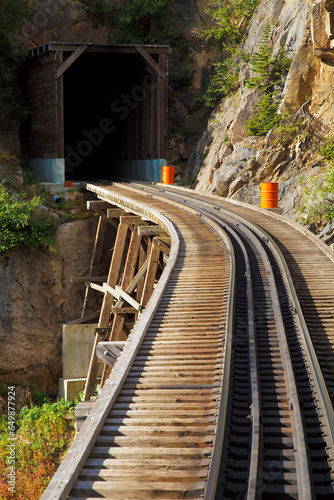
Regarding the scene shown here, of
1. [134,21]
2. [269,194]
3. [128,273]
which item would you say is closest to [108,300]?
[128,273]

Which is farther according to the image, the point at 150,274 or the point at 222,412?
the point at 150,274

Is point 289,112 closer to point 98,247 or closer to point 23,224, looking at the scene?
point 98,247

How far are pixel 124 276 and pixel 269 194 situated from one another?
4181mm

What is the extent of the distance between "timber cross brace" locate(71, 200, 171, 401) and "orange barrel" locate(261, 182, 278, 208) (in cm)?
294

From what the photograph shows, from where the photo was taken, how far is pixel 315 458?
419 centimetres

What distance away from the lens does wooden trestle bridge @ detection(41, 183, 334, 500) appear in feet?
13.0

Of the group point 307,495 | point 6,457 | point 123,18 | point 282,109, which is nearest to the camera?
point 307,495

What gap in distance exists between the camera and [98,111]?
2700cm

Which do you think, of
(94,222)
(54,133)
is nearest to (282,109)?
(94,222)

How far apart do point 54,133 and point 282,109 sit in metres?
8.20

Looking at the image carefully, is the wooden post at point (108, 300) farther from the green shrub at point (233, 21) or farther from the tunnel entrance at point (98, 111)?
the green shrub at point (233, 21)

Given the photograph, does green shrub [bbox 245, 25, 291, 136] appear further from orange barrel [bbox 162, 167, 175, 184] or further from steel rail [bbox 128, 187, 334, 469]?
steel rail [bbox 128, 187, 334, 469]

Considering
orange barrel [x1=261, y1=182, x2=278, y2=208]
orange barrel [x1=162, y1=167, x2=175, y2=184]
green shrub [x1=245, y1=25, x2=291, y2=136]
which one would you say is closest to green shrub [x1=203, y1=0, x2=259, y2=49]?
green shrub [x1=245, y1=25, x2=291, y2=136]

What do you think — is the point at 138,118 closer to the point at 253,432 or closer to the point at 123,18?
the point at 123,18
